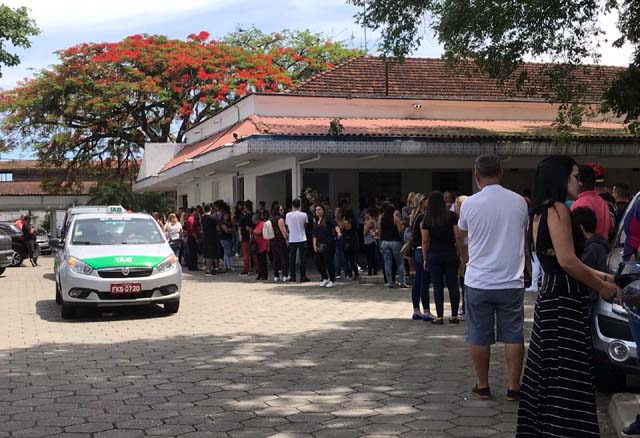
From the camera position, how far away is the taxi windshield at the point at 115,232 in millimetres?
12508

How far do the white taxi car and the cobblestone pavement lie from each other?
1.12 feet

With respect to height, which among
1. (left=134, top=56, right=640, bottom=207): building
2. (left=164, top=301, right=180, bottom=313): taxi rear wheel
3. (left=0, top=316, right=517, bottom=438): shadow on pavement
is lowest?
(left=0, top=316, right=517, bottom=438): shadow on pavement

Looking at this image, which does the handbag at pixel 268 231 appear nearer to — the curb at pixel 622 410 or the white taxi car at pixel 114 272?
the white taxi car at pixel 114 272

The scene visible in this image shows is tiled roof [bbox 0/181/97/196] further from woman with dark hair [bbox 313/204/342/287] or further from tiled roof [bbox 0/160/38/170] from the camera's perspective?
woman with dark hair [bbox 313/204/342/287]

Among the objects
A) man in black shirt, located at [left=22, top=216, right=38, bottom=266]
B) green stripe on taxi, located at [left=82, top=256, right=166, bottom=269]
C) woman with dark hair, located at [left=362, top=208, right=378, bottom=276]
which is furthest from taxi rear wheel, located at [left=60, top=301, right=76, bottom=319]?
man in black shirt, located at [left=22, top=216, right=38, bottom=266]

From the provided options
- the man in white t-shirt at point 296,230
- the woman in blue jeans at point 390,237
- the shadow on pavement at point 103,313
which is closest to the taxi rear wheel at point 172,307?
the shadow on pavement at point 103,313

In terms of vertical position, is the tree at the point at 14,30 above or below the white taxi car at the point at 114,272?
above

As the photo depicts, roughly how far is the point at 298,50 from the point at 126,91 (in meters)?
10.7

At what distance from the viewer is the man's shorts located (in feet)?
19.4

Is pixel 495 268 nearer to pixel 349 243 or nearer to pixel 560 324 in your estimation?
pixel 560 324

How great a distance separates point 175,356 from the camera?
8.30 meters

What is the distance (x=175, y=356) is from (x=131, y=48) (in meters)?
31.7

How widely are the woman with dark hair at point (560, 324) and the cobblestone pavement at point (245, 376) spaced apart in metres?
0.71

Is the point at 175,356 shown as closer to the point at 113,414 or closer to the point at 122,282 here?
the point at 113,414
